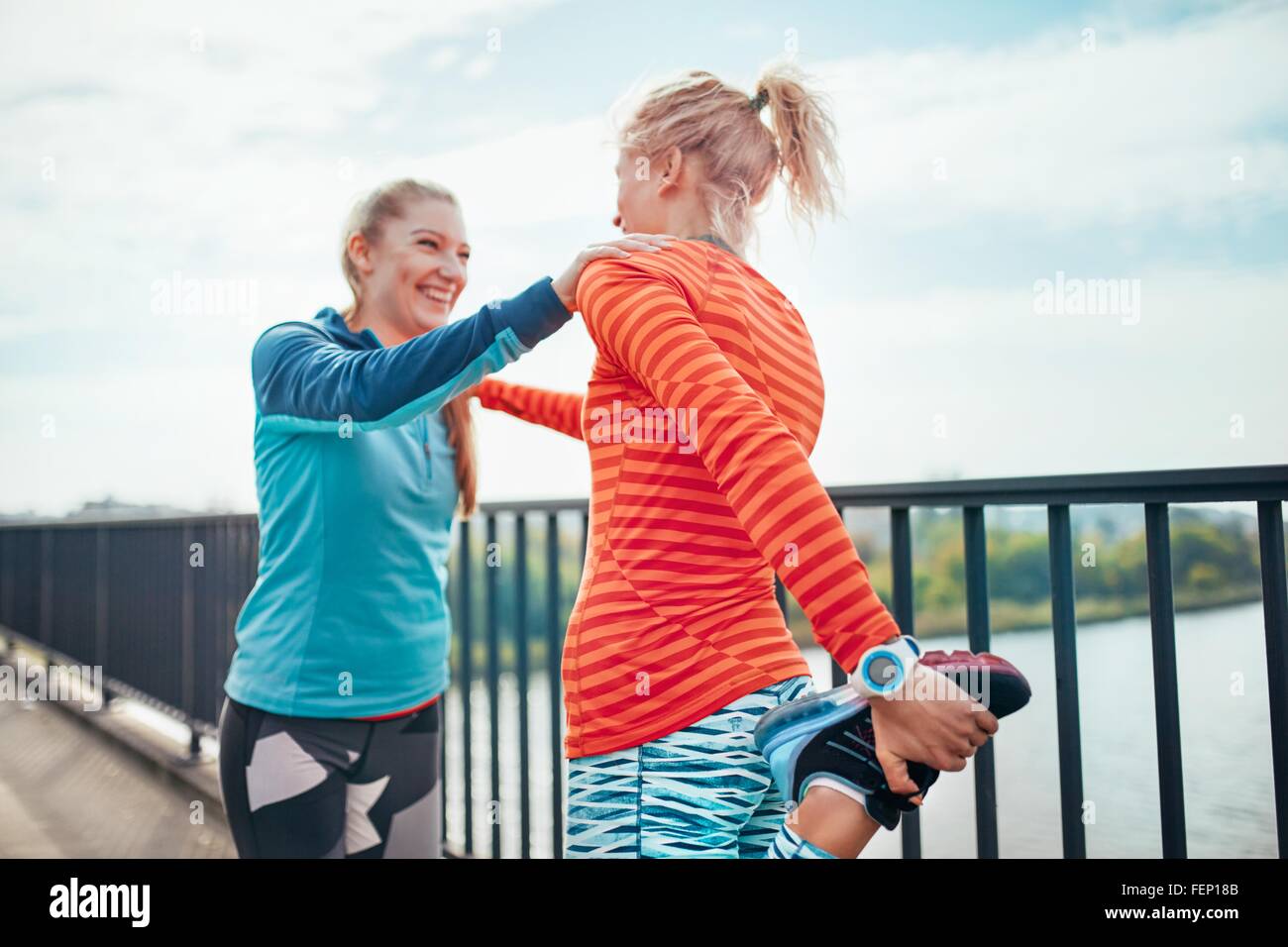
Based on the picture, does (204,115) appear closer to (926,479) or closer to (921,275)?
(926,479)

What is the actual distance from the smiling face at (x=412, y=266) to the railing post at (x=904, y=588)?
88cm

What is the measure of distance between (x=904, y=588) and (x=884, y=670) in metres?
0.91

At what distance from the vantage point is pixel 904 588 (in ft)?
5.21

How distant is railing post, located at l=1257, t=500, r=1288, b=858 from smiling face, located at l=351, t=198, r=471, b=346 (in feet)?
4.19

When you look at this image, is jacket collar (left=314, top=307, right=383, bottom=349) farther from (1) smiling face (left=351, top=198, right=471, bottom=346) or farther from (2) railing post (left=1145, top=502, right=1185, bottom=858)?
(2) railing post (left=1145, top=502, right=1185, bottom=858)

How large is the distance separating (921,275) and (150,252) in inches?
159

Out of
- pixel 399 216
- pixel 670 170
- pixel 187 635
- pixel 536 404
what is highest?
pixel 399 216

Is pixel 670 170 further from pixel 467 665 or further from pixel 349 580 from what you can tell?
pixel 467 665

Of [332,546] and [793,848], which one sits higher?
[332,546]

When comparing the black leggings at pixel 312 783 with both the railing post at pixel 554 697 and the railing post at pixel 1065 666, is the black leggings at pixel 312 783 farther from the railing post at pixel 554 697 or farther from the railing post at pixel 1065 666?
the railing post at pixel 1065 666

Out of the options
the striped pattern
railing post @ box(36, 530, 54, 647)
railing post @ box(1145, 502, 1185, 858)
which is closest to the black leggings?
the striped pattern

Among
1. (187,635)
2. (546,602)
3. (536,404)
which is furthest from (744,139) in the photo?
(187,635)

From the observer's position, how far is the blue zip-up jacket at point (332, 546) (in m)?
1.32

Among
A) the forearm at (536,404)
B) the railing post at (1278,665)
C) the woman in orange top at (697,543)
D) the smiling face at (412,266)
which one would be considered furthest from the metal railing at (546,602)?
the smiling face at (412,266)
